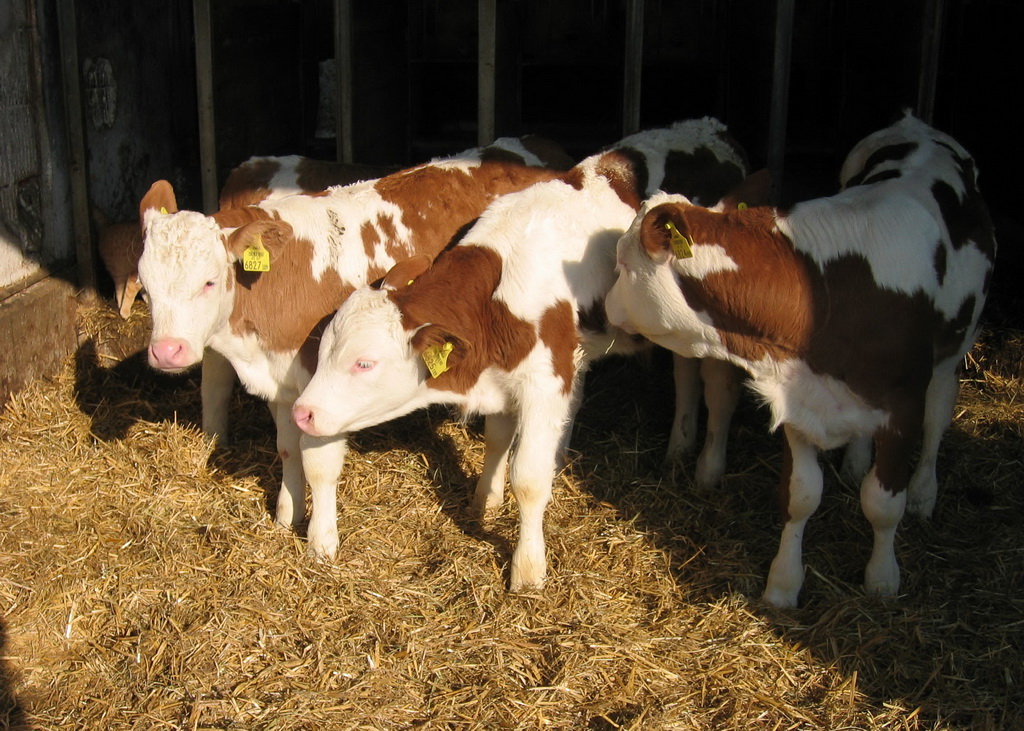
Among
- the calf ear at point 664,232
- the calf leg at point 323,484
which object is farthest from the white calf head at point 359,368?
the calf ear at point 664,232

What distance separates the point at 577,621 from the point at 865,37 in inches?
257

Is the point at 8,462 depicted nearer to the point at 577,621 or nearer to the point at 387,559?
the point at 387,559

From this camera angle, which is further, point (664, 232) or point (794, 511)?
point (794, 511)

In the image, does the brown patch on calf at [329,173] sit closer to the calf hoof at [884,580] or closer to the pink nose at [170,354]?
the pink nose at [170,354]

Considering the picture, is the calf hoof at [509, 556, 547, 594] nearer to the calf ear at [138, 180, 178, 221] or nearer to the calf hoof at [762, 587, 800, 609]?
the calf hoof at [762, 587, 800, 609]

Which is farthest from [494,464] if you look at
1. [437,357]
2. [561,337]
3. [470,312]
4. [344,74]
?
[344,74]

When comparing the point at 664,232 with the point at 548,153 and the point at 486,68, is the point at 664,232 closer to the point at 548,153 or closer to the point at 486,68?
the point at 548,153

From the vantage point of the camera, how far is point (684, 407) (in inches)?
259

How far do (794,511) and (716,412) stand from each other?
1.20 meters

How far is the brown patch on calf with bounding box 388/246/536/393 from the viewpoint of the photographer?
4.85 metres

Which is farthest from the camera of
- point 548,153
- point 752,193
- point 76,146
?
point 76,146

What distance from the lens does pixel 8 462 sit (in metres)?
6.21

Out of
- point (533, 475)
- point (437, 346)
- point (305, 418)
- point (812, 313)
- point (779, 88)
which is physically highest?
point (779, 88)

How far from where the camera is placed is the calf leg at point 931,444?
5.91 metres
